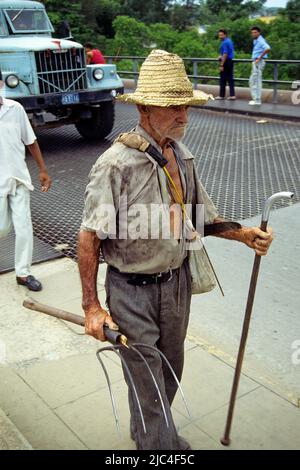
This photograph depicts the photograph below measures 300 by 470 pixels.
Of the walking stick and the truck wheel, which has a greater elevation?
the walking stick

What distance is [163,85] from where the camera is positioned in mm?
2234

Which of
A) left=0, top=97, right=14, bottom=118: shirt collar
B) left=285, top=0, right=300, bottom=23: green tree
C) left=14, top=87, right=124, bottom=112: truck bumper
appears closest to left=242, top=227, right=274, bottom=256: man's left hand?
left=0, top=97, right=14, bottom=118: shirt collar

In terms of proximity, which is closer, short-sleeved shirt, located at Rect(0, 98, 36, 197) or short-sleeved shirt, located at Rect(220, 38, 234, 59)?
short-sleeved shirt, located at Rect(0, 98, 36, 197)

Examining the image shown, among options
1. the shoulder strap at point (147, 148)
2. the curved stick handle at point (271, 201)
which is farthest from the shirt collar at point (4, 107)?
the curved stick handle at point (271, 201)

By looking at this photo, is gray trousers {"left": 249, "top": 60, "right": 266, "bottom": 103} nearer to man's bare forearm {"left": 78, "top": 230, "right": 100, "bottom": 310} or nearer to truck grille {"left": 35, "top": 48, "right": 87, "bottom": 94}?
A: truck grille {"left": 35, "top": 48, "right": 87, "bottom": 94}

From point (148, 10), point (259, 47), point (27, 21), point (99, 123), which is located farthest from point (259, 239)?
point (148, 10)

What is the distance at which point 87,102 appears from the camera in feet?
30.3

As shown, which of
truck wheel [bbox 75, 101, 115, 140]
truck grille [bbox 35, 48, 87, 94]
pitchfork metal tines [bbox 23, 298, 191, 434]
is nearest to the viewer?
pitchfork metal tines [bbox 23, 298, 191, 434]

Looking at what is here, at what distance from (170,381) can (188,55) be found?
23341 mm

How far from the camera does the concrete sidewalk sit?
2.79 metres

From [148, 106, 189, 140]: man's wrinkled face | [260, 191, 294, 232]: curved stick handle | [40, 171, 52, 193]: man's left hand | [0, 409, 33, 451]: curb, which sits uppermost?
[148, 106, 189, 140]: man's wrinkled face

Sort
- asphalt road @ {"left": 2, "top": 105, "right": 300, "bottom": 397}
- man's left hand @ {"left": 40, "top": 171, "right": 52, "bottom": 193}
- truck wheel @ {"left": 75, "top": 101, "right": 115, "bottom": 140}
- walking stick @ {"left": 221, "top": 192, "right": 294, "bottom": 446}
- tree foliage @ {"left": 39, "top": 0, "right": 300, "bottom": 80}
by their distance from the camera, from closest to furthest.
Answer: walking stick @ {"left": 221, "top": 192, "right": 294, "bottom": 446} → asphalt road @ {"left": 2, "top": 105, "right": 300, "bottom": 397} → man's left hand @ {"left": 40, "top": 171, "right": 52, "bottom": 193} → truck wheel @ {"left": 75, "top": 101, "right": 115, "bottom": 140} → tree foliage @ {"left": 39, "top": 0, "right": 300, "bottom": 80}

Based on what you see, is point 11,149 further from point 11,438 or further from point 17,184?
point 11,438

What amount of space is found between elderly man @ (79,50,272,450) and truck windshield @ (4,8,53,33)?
810cm
